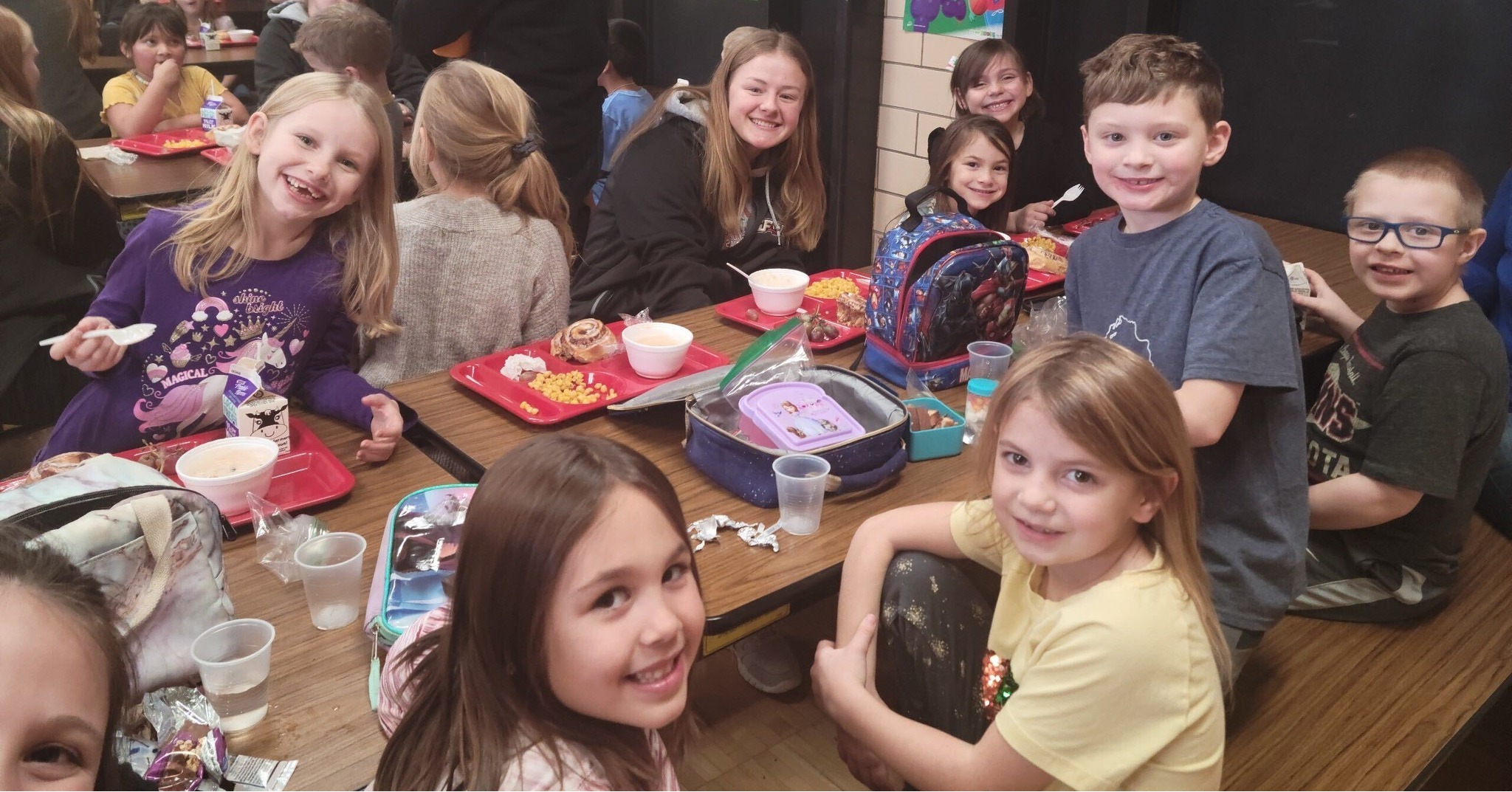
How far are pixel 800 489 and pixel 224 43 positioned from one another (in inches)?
244

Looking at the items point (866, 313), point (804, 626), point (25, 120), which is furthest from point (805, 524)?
point (25, 120)

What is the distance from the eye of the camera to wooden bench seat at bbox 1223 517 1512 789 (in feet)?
6.04

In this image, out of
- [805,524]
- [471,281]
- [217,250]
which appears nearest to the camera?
[805,524]

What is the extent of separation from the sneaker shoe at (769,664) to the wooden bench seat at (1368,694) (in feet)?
3.33

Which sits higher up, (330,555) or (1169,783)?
(330,555)

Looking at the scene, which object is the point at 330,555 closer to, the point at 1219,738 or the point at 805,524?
the point at 805,524

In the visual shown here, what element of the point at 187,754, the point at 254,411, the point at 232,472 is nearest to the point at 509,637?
the point at 187,754

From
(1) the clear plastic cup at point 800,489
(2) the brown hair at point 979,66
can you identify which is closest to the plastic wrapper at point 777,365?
(1) the clear plastic cup at point 800,489

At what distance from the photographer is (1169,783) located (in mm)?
1377

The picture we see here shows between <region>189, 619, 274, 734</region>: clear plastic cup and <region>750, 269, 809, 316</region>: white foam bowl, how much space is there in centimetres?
160

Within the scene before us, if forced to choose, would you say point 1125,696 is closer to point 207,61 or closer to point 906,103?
point 906,103

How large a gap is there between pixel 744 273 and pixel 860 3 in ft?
7.27

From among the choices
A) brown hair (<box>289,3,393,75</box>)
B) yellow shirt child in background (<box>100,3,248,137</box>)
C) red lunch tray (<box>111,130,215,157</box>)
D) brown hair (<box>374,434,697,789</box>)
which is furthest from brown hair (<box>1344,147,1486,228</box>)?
yellow shirt child in background (<box>100,3,248,137</box>)

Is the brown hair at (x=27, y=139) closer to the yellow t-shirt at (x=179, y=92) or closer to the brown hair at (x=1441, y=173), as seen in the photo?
the yellow t-shirt at (x=179, y=92)
